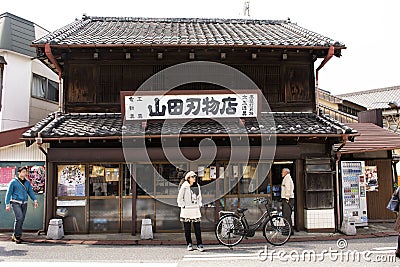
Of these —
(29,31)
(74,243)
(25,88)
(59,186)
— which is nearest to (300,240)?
(74,243)

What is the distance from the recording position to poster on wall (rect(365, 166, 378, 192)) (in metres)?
14.0

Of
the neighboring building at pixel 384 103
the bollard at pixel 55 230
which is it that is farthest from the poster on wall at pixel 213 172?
the neighboring building at pixel 384 103

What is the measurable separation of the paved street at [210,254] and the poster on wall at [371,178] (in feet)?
13.4

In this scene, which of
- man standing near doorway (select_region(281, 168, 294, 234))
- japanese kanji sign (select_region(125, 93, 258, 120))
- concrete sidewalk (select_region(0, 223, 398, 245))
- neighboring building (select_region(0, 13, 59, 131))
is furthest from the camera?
neighboring building (select_region(0, 13, 59, 131))

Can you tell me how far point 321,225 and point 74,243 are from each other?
734cm

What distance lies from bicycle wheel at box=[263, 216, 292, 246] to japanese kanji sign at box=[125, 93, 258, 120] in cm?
326

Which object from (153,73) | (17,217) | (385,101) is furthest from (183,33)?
(385,101)

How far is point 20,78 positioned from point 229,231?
1098cm

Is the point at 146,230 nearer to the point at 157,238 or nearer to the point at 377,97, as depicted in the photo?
the point at 157,238

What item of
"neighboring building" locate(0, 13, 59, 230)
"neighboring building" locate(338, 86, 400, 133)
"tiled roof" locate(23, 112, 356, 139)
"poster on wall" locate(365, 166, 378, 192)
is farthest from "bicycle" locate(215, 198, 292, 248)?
"neighboring building" locate(338, 86, 400, 133)

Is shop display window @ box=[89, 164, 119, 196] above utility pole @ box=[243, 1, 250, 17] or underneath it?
underneath

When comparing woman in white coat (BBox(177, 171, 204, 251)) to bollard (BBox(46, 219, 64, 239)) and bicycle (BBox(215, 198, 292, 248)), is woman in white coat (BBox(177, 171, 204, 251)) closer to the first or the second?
bicycle (BBox(215, 198, 292, 248))

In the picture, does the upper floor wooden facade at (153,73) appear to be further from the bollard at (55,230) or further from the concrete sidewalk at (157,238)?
the concrete sidewalk at (157,238)

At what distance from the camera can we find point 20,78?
1530cm
